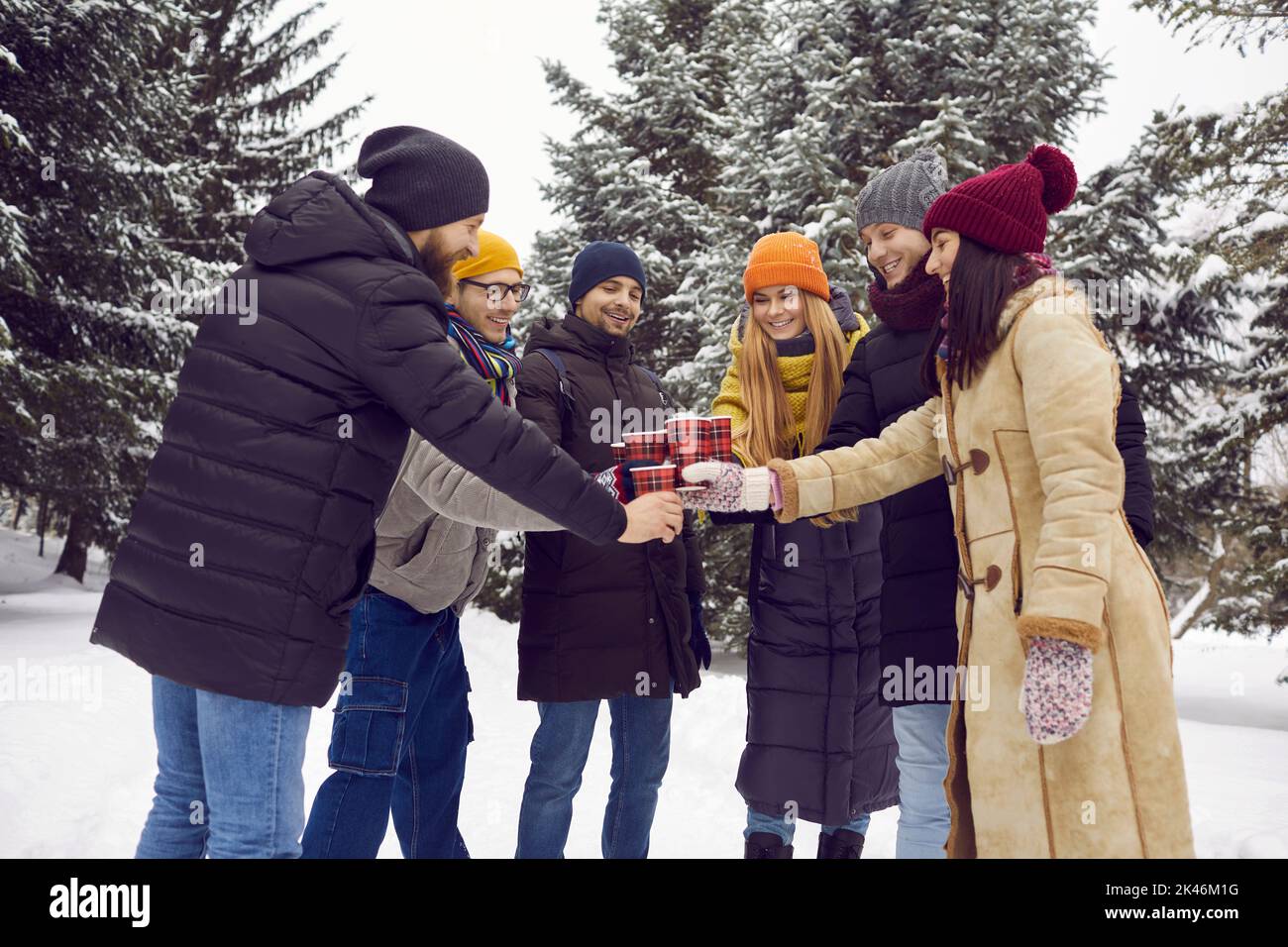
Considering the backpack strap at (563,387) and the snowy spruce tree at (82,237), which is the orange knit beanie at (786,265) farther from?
the snowy spruce tree at (82,237)

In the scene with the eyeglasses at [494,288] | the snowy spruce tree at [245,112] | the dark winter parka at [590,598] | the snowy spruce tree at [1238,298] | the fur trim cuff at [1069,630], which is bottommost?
the fur trim cuff at [1069,630]

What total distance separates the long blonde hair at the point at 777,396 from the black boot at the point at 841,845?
1.51m

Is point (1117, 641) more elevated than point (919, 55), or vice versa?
point (919, 55)

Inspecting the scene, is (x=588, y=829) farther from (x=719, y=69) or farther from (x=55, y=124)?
(x=719, y=69)

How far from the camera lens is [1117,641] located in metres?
2.34

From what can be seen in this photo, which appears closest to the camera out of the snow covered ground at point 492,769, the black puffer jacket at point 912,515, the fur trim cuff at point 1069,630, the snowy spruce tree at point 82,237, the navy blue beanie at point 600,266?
the fur trim cuff at point 1069,630

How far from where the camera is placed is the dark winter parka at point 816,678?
3.60 metres

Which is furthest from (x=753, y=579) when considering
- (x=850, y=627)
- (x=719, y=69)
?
(x=719, y=69)

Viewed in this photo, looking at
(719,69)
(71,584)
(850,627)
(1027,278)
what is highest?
(719,69)

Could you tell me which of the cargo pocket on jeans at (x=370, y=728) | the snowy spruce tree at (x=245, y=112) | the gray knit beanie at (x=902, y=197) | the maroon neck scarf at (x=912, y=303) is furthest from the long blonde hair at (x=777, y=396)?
the snowy spruce tree at (x=245, y=112)

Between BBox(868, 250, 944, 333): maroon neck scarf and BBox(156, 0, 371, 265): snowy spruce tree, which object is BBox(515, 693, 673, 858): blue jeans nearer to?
BBox(868, 250, 944, 333): maroon neck scarf

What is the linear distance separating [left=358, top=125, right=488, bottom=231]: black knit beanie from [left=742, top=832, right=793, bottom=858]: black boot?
2.55m

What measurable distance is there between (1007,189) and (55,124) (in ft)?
45.9
